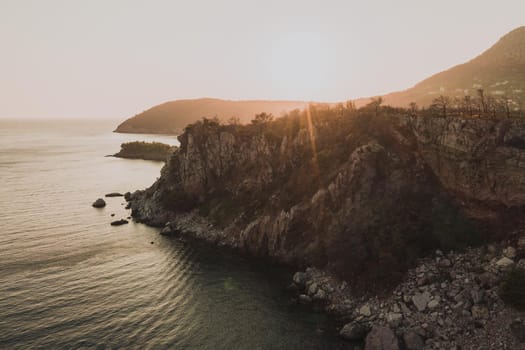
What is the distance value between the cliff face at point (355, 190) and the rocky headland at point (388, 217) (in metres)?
0.22

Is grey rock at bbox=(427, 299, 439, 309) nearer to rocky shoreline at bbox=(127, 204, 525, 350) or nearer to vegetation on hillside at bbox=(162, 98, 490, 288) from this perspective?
rocky shoreline at bbox=(127, 204, 525, 350)

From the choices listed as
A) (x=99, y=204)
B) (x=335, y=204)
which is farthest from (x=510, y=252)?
(x=99, y=204)

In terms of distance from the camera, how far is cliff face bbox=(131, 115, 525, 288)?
2199 inches

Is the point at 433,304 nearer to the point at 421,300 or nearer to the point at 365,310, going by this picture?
the point at 421,300

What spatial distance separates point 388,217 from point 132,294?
4543 cm

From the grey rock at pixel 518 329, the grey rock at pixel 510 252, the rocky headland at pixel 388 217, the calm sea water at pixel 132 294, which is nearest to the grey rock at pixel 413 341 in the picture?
the rocky headland at pixel 388 217

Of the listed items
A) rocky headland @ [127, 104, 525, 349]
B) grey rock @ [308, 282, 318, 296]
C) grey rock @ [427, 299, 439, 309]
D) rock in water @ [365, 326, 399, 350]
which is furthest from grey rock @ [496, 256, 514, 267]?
grey rock @ [308, 282, 318, 296]

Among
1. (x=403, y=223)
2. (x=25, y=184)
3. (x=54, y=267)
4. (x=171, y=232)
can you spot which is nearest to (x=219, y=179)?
(x=171, y=232)

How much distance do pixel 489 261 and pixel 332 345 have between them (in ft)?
85.1

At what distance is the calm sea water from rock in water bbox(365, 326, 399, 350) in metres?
3.86

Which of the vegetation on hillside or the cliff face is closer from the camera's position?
the cliff face

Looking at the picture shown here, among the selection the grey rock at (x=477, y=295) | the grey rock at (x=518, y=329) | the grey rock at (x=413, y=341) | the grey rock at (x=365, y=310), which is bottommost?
the grey rock at (x=413, y=341)

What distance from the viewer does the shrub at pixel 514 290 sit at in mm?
42469

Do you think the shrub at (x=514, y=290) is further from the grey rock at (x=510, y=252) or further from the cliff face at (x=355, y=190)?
the cliff face at (x=355, y=190)
